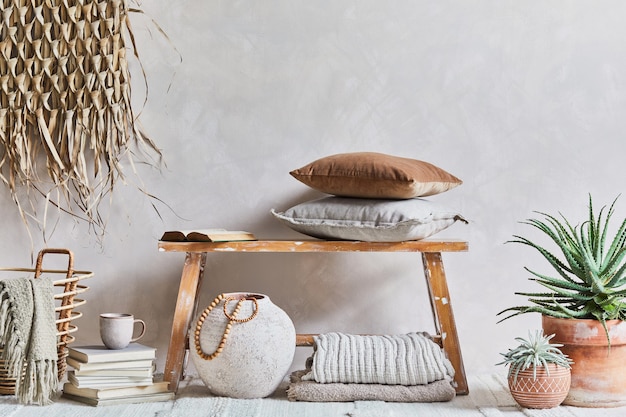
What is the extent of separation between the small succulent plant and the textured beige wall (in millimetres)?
536

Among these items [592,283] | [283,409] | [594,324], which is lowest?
[283,409]

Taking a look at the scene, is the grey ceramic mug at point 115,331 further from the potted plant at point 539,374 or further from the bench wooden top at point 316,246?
the potted plant at point 539,374

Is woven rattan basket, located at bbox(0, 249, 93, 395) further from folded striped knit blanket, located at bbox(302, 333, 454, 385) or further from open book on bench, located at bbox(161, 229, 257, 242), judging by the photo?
folded striped knit blanket, located at bbox(302, 333, 454, 385)

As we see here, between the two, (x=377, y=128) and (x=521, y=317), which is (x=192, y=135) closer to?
(x=377, y=128)

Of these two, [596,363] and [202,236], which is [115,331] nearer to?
[202,236]

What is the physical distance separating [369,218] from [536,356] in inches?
23.1

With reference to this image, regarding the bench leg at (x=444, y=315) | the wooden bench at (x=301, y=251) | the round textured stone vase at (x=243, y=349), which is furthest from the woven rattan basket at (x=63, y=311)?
the bench leg at (x=444, y=315)

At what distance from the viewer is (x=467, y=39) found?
8.71 ft

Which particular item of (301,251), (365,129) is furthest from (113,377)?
(365,129)

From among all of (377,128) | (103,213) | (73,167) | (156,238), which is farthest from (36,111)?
(377,128)

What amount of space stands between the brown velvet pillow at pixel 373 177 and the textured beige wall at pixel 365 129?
0.31 metres

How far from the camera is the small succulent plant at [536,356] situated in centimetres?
207

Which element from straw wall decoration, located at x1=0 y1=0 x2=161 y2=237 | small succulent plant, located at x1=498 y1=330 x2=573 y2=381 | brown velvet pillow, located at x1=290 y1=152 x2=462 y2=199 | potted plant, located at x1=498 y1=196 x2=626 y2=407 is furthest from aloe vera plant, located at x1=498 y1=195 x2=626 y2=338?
straw wall decoration, located at x1=0 y1=0 x2=161 y2=237

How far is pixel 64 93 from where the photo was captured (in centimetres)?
254
